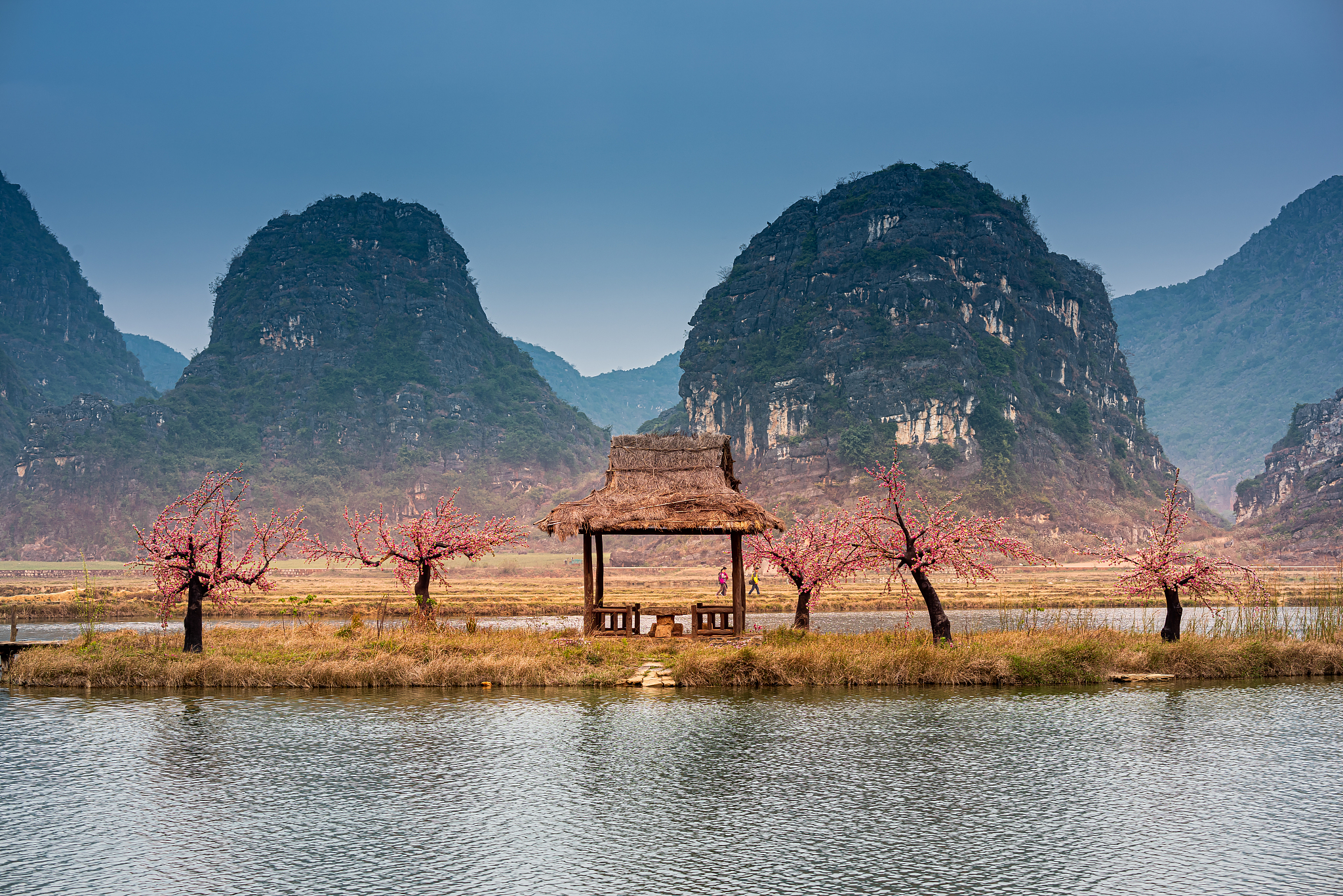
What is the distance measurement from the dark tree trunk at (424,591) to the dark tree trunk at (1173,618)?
22.9m

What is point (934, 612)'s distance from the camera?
3133cm

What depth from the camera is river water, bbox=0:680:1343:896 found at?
1407cm

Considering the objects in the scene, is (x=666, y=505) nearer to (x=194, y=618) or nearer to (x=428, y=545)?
(x=428, y=545)

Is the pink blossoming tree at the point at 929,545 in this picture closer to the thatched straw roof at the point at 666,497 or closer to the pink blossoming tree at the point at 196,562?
the thatched straw roof at the point at 666,497

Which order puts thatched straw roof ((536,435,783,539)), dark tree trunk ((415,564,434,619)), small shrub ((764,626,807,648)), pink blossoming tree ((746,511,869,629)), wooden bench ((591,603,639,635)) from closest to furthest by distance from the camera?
small shrub ((764,626,807,648)) → thatched straw roof ((536,435,783,539)) → pink blossoming tree ((746,511,869,629)) → wooden bench ((591,603,639,635)) → dark tree trunk ((415,564,434,619))

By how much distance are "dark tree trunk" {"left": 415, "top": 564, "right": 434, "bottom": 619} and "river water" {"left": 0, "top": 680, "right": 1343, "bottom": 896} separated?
311 inches

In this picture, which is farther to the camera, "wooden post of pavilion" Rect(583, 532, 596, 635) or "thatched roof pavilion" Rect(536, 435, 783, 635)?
"wooden post of pavilion" Rect(583, 532, 596, 635)

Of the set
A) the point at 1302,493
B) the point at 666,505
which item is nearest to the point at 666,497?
the point at 666,505

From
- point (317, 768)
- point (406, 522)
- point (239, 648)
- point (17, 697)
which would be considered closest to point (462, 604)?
point (406, 522)

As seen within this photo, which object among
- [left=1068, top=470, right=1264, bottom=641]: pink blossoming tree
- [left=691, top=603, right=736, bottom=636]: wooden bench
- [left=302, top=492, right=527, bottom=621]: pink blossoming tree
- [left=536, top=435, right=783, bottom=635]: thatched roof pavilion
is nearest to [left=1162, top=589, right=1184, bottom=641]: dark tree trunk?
[left=1068, top=470, right=1264, bottom=641]: pink blossoming tree

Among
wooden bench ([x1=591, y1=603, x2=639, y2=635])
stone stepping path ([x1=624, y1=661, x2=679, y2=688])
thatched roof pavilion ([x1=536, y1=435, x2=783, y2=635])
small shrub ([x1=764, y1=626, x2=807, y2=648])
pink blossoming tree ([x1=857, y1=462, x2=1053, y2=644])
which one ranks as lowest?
stone stepping path ([x1=624, y1=661, x2=679, y2=688])

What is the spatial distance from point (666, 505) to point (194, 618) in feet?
47.3

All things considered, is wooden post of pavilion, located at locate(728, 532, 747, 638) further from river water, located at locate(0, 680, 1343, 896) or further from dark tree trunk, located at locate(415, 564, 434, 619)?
dark tree trunk, located at locate(415, 564, 434, 619)

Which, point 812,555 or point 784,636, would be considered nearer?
point 784,636
